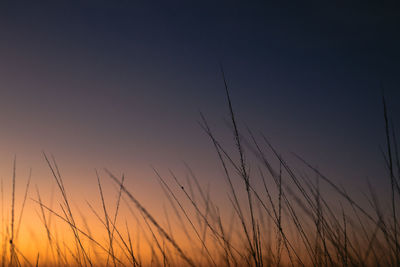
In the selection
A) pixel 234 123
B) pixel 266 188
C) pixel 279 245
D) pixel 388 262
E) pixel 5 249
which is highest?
pixel 234 123

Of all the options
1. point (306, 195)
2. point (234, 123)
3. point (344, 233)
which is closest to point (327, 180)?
point (306, 195)

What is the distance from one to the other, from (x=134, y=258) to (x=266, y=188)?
1.92 ft

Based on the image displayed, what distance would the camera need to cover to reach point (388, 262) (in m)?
1.45

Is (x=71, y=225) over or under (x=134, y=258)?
over

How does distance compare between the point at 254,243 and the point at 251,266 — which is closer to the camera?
the point at 254,243

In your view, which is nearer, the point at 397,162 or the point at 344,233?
the point at 397,162

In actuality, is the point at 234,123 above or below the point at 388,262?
above

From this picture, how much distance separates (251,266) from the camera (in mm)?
1450

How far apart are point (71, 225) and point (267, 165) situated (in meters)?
0.84

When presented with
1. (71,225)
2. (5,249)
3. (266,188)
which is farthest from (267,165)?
(5,249)

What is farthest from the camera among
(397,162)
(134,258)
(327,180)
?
(134,258)

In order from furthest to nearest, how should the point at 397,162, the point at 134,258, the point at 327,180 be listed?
the point at 134,258, the point at 327,180, the point at 397,162

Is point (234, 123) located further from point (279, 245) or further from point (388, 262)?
point (388, 262)

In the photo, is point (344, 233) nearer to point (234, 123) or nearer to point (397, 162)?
point (397, 162)
